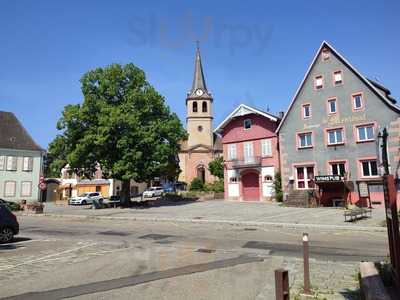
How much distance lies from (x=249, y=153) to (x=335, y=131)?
9951 millimetres

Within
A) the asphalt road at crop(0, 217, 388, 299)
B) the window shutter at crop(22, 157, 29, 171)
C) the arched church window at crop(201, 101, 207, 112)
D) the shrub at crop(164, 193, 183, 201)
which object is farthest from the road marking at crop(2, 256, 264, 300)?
the arched church window at crop(201, 101, 207, 112)

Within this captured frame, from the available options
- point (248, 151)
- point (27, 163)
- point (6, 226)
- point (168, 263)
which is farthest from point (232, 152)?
point (168, 263)

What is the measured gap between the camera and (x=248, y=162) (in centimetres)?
3650

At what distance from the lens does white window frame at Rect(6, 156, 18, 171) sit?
144 ft

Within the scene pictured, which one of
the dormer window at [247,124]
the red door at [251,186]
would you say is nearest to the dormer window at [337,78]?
the dormer window at [247,124]

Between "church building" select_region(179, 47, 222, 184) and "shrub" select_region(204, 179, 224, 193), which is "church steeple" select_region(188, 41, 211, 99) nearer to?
"church building" select_region(179, 47, 222, 184)

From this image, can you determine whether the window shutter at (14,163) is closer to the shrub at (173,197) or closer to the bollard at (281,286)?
the shrub at (173,197)

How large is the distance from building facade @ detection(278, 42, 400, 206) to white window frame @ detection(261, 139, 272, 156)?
2.29m

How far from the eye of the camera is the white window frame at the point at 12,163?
144 ft

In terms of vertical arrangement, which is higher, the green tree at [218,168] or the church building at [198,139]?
the church building at [198,139]

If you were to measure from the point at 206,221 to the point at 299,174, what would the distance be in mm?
14263

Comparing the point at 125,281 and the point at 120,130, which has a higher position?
the point at 120,130

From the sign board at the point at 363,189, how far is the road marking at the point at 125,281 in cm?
2122

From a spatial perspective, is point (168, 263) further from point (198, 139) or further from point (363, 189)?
point (198, 139)
